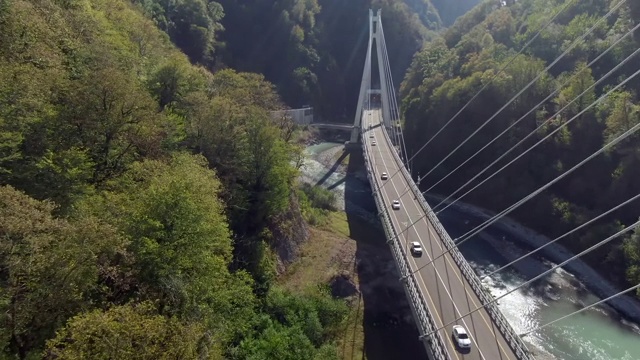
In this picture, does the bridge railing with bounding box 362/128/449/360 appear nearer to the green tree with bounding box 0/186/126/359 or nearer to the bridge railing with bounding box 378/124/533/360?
the bridge railing with bounding box 378/124/533/360

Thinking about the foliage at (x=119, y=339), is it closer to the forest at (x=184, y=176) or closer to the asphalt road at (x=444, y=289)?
the forest at (x=184, y=176)

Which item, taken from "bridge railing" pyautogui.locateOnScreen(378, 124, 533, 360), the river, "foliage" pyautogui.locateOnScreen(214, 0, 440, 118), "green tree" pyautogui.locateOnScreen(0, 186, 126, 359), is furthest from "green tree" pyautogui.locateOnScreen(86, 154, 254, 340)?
"foliage" pyautogui.locateOnScreen(214, 0, 440, 118)

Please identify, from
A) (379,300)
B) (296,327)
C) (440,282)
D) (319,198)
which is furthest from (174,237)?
(319,198)

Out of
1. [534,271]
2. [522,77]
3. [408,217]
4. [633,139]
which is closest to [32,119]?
[408,217]

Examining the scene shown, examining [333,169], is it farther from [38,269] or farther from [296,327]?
[38,269]

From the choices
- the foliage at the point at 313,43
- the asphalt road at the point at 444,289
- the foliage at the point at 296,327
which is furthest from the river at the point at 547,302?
the foliage at the point at 313,43

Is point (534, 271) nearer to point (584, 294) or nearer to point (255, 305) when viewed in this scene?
point (584, 294)
